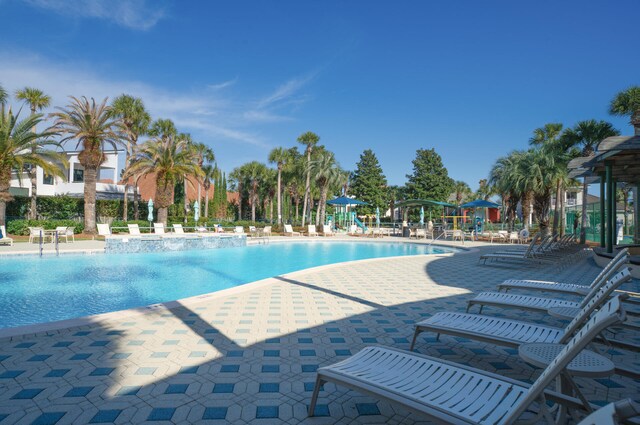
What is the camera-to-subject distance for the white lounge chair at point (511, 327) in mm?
2916

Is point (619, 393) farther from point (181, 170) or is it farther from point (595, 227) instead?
point (181, 170)

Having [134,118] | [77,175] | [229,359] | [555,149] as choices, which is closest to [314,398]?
[229,359]

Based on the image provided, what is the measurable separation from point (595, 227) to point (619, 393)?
18779 millimetres

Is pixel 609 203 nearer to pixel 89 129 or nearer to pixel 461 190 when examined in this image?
pixel 89 129

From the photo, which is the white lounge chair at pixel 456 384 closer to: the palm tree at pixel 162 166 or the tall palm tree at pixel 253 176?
the palm tree at pixel 162 166

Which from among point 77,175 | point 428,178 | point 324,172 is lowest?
point 77,175

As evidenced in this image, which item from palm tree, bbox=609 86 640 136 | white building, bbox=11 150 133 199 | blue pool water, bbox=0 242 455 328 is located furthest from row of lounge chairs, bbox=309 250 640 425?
white building, bbox=11 150 133 199

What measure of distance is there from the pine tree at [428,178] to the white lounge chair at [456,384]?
52.2 m

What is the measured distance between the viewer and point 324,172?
31.6 meters

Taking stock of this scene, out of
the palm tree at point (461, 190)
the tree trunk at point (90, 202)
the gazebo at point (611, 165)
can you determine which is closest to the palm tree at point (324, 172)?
the tree trunk at point (90, 202)

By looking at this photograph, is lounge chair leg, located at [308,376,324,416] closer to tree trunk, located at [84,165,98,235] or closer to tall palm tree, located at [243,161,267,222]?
tree trunk, located at [84,165,98,235]

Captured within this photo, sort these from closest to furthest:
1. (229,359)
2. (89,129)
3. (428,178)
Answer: (229,359) < (89,129) < (428,178)

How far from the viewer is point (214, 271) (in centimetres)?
1154

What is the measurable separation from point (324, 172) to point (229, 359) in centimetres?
2841
